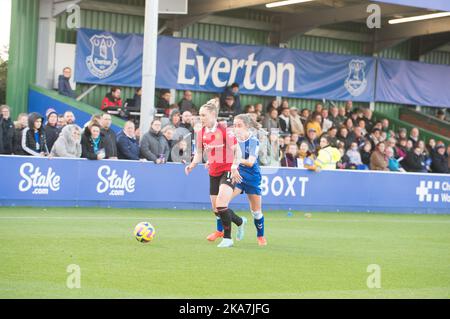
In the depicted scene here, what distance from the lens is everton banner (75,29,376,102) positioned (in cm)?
2745

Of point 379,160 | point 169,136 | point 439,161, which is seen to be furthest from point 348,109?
point 169,136

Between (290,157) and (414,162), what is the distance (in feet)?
20.4

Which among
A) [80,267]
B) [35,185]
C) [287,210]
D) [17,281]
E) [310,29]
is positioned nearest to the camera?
[17,281]

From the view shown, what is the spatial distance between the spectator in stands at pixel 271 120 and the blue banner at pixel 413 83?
7.79 m

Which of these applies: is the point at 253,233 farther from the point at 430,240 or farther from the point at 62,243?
the point at 62,243

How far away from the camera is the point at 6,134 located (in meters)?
19.3

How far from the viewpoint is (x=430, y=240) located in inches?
648

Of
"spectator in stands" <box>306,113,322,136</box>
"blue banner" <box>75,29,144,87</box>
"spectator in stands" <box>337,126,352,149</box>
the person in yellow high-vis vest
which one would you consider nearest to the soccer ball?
the person in yellow high-vis vest

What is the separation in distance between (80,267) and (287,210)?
12.5m

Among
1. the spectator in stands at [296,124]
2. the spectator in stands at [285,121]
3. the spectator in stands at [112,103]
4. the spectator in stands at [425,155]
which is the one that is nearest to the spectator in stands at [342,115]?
the spectator in stands at [296,124]

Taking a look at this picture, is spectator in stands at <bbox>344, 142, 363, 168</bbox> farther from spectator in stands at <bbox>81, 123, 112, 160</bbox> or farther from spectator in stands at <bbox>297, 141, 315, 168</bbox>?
spectator in stands at <bbox>81, 123, 112, 160</bbox>

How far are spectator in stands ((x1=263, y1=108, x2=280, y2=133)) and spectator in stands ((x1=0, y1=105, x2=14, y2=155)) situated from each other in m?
9.03

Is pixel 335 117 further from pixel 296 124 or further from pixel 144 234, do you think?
pixel 144 234
